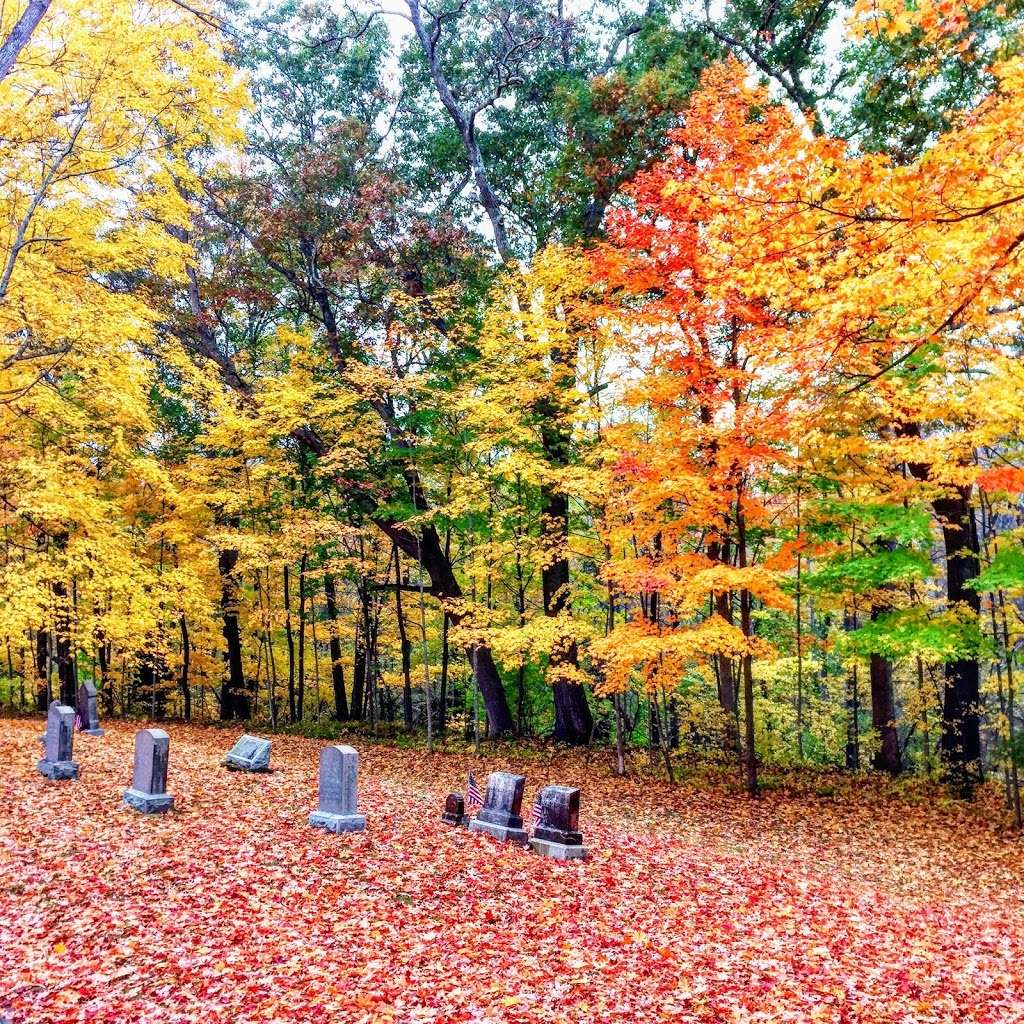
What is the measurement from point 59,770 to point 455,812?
Answer: 6.77 meters

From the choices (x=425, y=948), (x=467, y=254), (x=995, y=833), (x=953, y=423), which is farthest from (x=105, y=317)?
(x=995, y=833)

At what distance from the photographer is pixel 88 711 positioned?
1798 centimetres

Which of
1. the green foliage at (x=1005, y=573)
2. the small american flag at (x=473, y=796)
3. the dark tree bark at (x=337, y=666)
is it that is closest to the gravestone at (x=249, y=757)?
the small american flag at (x=473, y=796)

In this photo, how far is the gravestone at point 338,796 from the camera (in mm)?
10180

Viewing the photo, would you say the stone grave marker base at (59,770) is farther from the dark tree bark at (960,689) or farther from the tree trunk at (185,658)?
the dark tree bark at (960,689)

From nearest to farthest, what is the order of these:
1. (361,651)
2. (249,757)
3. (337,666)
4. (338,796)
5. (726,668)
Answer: (338,796) → (249,757) → (726,668) → (337,666) → (361,651)

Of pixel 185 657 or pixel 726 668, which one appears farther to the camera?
pixel 185 657

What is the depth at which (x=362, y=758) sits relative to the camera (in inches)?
717

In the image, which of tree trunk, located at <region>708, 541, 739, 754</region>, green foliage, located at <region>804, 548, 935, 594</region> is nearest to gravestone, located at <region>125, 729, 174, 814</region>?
tree trunk, located at <region>708, 541, 739, 754</region>

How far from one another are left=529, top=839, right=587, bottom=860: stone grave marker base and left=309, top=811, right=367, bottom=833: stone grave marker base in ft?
8.33

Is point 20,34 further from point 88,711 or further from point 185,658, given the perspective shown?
point 185,658

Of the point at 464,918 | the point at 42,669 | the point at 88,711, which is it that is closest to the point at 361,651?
the point at 88,711

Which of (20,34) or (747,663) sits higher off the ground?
(20,34)

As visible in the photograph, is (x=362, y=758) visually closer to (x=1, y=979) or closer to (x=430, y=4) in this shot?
(x=1, y=979)
